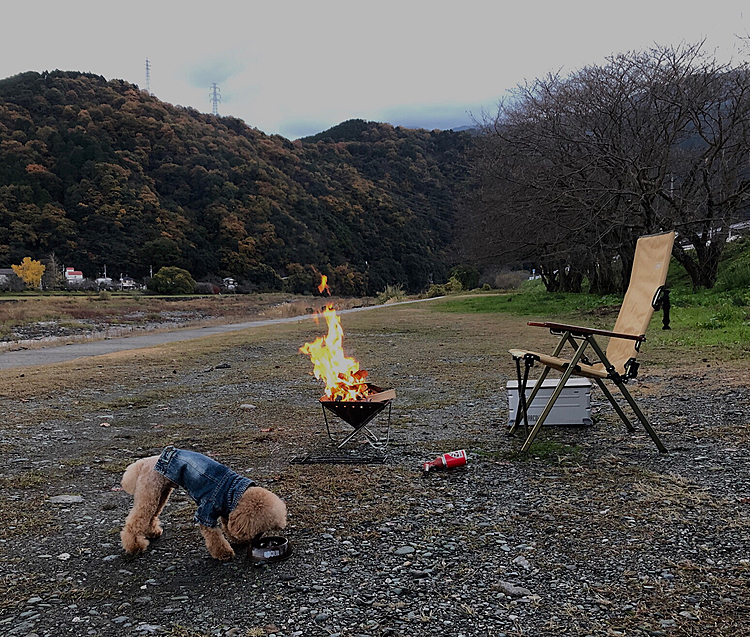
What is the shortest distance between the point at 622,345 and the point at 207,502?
11.3 ft

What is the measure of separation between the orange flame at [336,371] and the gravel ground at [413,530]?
1.43 feet

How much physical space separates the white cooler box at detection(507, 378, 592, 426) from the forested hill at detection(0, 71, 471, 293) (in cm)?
4580

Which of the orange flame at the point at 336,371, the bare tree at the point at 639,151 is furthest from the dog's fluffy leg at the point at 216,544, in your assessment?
the bare tree at the point at 639,151

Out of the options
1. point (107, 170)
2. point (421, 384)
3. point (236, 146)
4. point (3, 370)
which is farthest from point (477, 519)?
point (236, 146)

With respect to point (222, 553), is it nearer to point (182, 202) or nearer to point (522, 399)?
point (522, 399)

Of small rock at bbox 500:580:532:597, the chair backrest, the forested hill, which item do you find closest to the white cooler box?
the chair backrest

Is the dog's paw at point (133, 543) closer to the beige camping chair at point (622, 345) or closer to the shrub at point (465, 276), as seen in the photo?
the beige camping chair at point (622, 345)

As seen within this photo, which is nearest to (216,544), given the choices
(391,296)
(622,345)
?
(622,345)

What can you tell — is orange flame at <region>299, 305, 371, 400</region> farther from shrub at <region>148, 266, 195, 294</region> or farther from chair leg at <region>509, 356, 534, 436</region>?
shrub at <region>148, 266, 195, 294</region>

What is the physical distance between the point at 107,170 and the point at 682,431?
196ft

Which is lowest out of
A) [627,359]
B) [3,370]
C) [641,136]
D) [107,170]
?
[3,370]

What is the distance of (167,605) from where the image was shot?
2477 millimetres

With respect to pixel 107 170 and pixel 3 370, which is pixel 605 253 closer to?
pixel 3 370

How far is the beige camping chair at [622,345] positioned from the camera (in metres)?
4.23
